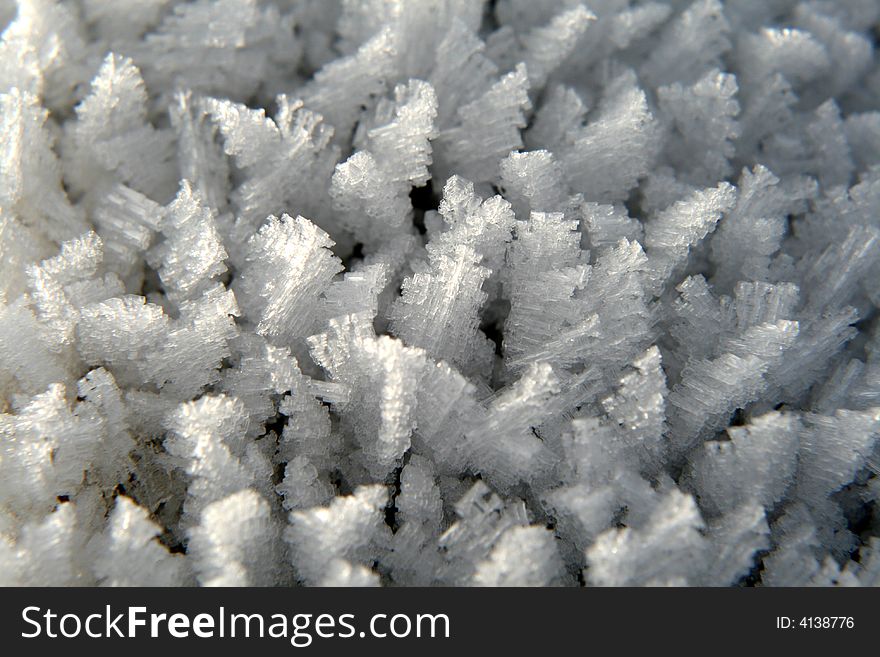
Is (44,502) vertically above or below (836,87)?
below

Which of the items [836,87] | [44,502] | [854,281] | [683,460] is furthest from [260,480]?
[836,87]

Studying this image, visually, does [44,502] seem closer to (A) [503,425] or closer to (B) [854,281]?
(A) [503,425]

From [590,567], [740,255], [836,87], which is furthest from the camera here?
[836,87]

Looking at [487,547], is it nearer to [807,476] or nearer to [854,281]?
[807,476]

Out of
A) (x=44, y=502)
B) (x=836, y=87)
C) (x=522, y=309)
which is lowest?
(x=44, y=502)

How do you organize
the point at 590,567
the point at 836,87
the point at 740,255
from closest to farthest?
the point at 590,567, the point at 740,255, the point at 836,87

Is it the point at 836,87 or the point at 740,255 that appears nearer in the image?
the point at 740,255
